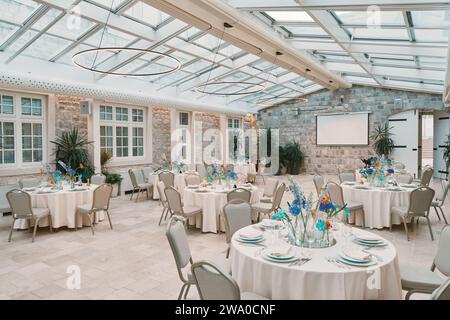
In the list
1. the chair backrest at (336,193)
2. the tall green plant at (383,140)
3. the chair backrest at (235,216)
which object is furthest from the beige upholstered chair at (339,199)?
the tall green plant at (383,140)

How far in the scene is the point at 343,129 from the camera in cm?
1477

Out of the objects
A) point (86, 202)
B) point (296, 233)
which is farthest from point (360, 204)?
point (86, 202)

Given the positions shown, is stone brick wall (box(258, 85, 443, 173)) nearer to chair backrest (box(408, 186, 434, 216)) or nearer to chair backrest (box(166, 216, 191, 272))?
chair backrest (box(408, 186, 434, 216))

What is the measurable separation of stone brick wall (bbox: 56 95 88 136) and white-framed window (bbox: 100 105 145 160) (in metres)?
0.70

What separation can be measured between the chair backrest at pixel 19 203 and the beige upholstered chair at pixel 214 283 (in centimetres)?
432

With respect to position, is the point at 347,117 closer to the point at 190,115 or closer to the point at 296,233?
the point at 190,115

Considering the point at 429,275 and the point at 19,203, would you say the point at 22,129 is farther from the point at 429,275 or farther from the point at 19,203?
the point at 429,275

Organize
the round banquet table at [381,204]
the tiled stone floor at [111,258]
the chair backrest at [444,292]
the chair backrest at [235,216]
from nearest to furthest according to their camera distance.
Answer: the chair backrest at [444,292] → the tiled stone floor at [111,258] → the chair backrest at [235,216] → the round banquet table at [381,204]

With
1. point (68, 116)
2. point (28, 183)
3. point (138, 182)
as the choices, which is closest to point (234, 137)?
point (138, 182)

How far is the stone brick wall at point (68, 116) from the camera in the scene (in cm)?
867

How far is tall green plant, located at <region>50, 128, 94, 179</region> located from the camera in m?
8.40

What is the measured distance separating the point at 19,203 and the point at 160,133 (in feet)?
21.7

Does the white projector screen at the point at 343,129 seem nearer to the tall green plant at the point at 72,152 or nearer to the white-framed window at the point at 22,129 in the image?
the tall green plant at the point at 72,152
